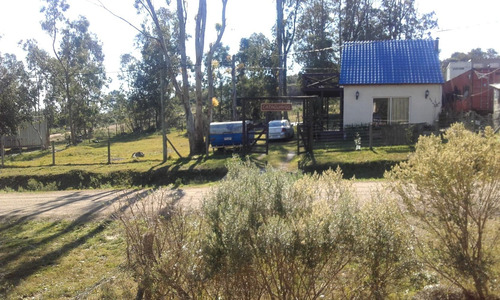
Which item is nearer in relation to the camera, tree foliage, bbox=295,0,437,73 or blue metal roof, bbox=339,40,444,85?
blue metal roof, bbox=339,40,444,85

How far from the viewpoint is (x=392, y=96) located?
71.5ft

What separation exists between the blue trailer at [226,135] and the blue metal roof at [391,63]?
6.43 metres

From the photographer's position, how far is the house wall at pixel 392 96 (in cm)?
2145

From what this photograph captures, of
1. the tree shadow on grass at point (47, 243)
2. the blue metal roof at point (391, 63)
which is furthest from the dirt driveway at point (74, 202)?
the blue metal roof at point (391, 63)

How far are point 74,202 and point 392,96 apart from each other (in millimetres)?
16488

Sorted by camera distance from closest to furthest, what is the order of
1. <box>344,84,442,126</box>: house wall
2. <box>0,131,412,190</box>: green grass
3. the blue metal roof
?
<box>0,131,412,190</box>: green grass, <box>344,84,442,126</box>: house wall, the blue metal roof

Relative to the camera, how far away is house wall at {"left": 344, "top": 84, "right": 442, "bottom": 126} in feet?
70.4

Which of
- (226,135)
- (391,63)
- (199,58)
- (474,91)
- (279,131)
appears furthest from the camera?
(474,91)

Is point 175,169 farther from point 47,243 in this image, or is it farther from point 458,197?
point 458,197

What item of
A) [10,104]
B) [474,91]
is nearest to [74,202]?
[10,104]

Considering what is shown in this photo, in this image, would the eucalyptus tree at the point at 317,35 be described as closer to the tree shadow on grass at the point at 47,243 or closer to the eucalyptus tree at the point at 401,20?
the eucalyptus tree at the point at 401,20

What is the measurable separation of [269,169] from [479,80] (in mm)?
29402

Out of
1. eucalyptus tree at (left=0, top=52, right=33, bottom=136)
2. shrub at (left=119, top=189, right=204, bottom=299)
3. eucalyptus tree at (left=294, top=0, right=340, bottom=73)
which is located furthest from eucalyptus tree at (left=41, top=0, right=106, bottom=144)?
shrub at (left=119, top=189, right=204, bottom=299)

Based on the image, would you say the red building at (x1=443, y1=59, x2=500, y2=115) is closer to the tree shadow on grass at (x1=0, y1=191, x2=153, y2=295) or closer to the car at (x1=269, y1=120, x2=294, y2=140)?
the car at (x1=269, y1=120, x2=294, y2=140)
